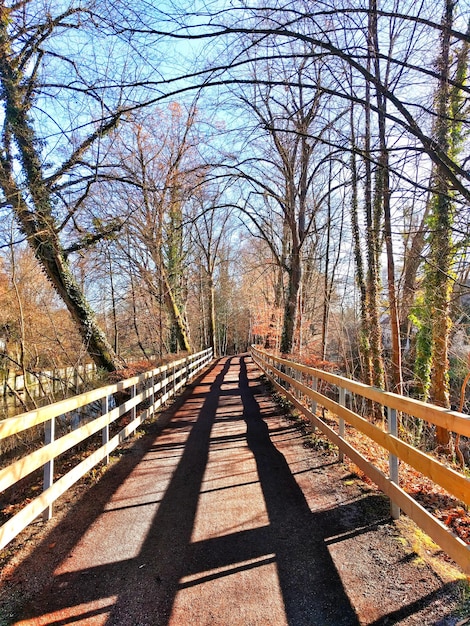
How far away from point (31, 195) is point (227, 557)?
284 inches

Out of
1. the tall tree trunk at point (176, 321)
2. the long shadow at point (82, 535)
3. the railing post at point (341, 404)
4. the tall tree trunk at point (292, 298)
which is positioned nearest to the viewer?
A: the long shadow at point (82, 535)

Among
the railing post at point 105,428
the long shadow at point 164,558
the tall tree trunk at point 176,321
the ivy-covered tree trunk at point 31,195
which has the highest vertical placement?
the ivy-covered tree trunk at point 31,195

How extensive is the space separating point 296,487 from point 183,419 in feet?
13.2

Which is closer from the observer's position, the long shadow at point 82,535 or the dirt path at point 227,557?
the dirt path at point 227,557

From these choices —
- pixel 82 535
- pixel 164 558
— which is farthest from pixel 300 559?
pixel 82 535

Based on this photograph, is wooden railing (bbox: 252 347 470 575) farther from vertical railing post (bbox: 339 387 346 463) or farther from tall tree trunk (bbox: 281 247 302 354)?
tall tree trunk (bbox: 281 247 302 354)

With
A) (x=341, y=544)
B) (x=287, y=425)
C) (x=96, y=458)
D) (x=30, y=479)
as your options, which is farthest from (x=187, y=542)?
(x=287, y=425)

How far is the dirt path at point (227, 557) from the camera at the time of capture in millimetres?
2232

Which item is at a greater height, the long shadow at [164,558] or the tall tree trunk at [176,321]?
the tall tree trunk at [176,321]

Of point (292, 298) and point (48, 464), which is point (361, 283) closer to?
point (292, 298)

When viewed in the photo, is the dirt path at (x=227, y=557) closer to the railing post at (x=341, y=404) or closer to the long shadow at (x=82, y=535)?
the long shadow at (x=82, y=535)

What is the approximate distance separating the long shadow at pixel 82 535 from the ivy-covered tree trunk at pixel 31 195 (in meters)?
4.88

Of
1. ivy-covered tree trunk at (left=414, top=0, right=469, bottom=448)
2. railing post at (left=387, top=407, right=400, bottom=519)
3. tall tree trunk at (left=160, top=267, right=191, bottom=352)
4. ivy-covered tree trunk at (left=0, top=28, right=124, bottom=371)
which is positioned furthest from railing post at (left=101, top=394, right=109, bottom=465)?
tall tree trunk at (left=160, top=267, right=191, bottom=352)

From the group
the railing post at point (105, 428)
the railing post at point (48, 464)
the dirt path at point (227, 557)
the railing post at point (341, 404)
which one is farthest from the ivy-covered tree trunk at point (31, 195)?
the railing post at point (341, 404)
